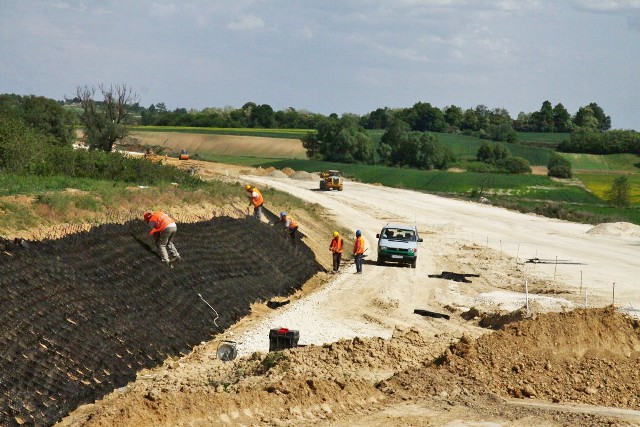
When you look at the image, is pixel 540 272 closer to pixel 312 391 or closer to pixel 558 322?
pixel 558 322

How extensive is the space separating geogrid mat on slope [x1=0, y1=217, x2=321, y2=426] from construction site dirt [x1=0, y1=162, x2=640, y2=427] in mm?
50

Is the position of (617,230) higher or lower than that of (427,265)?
lower

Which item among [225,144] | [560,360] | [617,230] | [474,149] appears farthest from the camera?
[225,144]

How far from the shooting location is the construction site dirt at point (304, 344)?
631 inches

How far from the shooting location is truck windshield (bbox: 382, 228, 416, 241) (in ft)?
123

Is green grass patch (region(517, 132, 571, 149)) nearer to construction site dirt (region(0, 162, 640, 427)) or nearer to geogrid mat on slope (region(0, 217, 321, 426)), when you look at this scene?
construction site dirt (region(0, 162, 640, 427))

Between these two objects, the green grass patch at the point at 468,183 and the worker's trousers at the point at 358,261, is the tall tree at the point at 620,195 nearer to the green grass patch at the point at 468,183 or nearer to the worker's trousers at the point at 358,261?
the green grass patch at the point at 468,183

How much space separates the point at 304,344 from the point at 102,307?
194 inches

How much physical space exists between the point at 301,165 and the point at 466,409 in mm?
86475

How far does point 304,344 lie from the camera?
22.1 meters

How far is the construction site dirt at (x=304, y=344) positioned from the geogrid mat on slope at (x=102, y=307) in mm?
50

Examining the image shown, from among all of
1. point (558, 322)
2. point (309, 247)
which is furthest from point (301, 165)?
point (558, 322)

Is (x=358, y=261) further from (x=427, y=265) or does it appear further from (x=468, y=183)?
(x=468, y=183)

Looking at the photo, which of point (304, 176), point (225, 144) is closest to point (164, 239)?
point (304, 176)
